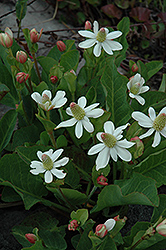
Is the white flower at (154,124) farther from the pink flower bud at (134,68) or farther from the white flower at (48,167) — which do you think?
the pink flower bud at (134,68)

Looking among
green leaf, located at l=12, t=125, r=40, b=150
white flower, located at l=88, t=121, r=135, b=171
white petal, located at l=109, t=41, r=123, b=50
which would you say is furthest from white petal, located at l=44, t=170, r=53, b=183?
white petal, located at l=109, t=41, r=123, b=50

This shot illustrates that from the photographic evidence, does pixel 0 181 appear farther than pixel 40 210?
No

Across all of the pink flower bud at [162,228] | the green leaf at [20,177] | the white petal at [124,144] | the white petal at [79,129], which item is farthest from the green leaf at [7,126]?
the pink flower bud at [162,228]

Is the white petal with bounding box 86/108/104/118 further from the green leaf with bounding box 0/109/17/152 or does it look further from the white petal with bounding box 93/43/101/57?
the green leaf with bounding box 0/109/17/152

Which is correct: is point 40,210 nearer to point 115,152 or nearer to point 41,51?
point 115,152

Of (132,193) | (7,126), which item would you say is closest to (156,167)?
(132,193)

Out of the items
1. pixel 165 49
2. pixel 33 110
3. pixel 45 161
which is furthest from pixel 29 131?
pixel 165 49
